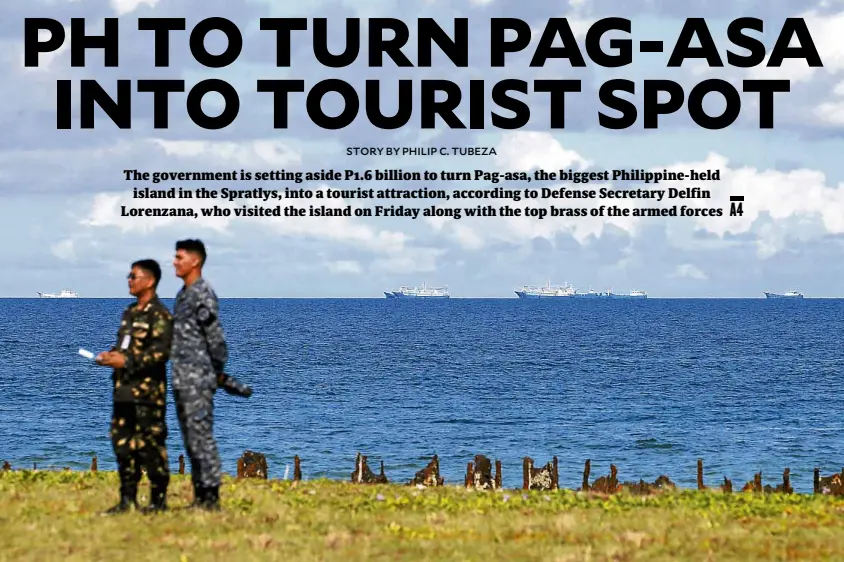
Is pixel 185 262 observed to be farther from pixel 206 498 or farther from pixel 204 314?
pixel 206 498

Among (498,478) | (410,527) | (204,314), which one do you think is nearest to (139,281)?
(204,314)

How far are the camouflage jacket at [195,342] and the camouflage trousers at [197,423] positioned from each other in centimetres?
9

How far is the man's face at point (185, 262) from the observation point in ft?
41.1

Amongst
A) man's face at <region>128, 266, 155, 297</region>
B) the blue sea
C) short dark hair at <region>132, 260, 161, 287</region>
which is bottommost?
the blue sea

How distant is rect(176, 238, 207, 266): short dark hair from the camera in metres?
12.5

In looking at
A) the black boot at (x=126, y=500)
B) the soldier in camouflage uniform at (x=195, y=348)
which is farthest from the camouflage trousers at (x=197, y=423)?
the black boot at (x=126, y=500)

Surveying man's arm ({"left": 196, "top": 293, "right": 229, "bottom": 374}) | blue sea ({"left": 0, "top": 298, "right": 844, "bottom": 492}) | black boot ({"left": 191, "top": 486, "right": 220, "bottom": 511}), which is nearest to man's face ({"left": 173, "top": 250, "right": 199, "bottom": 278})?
man's arm ({"left": 196, "top": 293, "right": 229, "bottom": 374})

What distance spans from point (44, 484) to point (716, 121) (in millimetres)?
18688

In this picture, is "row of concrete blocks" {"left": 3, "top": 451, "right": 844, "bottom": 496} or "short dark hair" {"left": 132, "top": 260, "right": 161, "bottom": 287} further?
"row of concrete blocks" {"left": 3, "top": 451, "right": 844, "bottom": 496}

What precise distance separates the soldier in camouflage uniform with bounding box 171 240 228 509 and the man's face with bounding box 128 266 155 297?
0.40 m

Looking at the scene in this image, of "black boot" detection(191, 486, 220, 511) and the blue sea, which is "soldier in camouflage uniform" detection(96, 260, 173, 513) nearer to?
"black boot" detection(191, 486, 220, 511)

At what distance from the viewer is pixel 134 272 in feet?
42.1

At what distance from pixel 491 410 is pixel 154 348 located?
64320mm

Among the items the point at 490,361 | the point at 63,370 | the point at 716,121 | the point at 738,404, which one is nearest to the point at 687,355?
the point at 490,361
